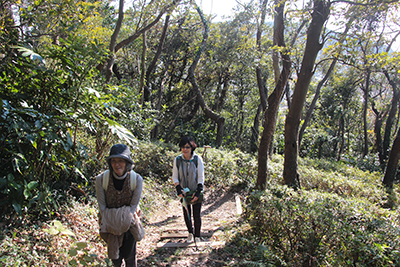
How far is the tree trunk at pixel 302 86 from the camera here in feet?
26.0

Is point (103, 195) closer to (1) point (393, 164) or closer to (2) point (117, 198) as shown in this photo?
(2) point (117, 198)

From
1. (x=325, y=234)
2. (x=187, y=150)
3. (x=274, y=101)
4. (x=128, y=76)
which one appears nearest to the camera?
(x=325, y=234)

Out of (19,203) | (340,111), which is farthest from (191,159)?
(340,111)

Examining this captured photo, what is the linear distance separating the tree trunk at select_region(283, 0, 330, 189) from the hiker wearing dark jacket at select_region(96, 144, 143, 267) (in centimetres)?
632

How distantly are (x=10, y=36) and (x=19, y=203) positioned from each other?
2169 millimetres

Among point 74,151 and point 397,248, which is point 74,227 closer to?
point 74,151

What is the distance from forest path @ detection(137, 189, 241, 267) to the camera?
4.62m

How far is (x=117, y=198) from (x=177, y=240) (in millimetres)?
2843

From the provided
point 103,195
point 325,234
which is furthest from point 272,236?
point 103,195

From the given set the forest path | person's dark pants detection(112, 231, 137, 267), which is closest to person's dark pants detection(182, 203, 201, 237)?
the forest path

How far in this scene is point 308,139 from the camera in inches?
944

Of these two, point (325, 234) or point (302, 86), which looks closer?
point (325, 234)

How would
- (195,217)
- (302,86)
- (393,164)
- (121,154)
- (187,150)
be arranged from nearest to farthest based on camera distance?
(121,154)
(187,150)
(195,217)
(302,86)
(393,164)

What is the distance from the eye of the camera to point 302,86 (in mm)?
8172
